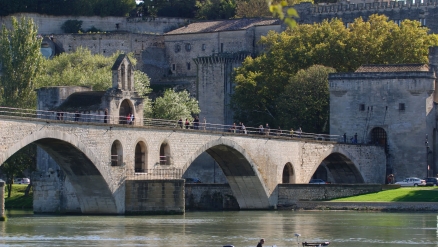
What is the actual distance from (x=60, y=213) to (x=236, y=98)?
3010 centimetres

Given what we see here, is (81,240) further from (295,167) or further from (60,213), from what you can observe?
(295,167)

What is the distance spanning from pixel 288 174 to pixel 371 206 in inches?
387

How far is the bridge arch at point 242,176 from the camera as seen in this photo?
71312 millimetres

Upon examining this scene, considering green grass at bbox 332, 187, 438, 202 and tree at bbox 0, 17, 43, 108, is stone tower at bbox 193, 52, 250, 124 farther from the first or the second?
green grass at bbox 332, 187, 438, 202

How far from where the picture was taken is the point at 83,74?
90688 mm

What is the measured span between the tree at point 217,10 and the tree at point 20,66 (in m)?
41.8

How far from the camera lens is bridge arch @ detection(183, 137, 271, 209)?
7131 centimetres

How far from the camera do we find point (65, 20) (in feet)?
414

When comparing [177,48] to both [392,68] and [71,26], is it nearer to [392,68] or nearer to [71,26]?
[71,26]

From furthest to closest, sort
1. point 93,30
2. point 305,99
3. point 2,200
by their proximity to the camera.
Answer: point 93,30 → point 305,99 → point 2,200

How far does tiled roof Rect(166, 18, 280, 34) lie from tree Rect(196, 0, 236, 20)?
6.47 meters

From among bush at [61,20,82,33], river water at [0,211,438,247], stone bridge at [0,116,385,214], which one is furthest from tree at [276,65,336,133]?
bush at [61,20,82,33]

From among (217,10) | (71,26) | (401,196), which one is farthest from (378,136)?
(71,26)

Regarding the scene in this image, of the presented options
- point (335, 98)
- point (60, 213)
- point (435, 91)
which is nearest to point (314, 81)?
point (335, 98)
